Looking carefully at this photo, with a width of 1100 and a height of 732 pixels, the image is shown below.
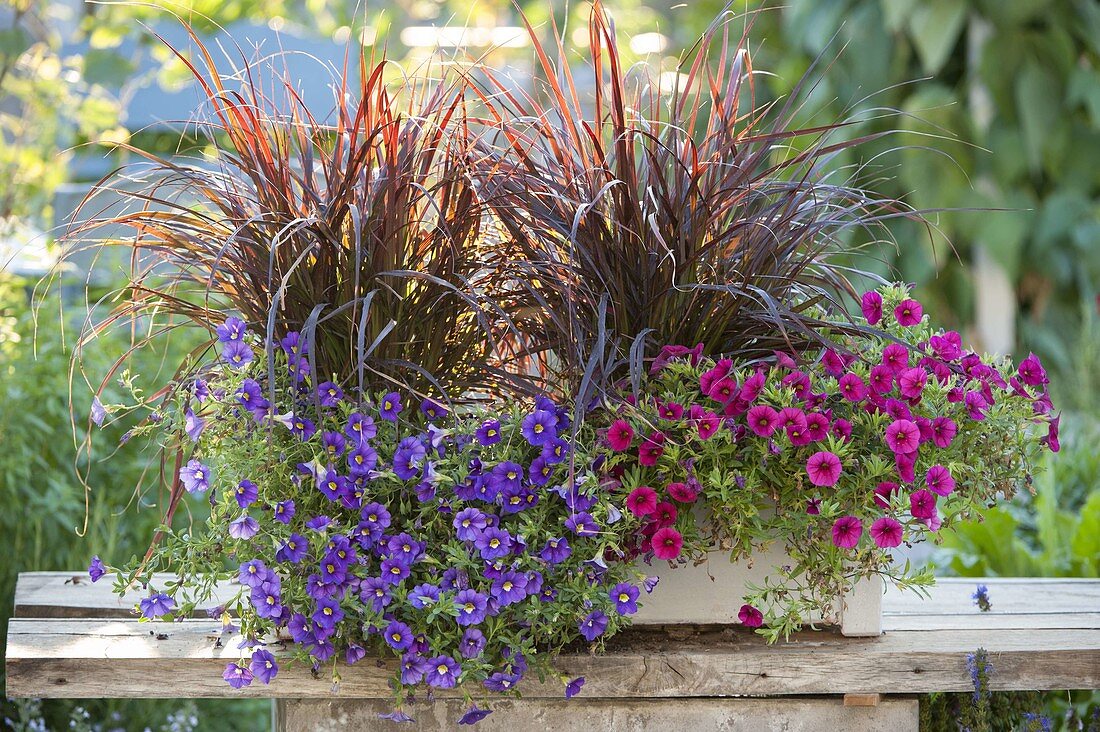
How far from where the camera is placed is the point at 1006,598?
182 cm

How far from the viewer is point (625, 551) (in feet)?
4.50

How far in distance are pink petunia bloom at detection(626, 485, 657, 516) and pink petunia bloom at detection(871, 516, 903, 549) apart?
0.92 feet

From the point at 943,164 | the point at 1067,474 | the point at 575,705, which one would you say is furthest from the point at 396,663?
the point at 943,164

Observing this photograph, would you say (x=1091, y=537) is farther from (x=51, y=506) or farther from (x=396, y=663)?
(x=51, y=506)

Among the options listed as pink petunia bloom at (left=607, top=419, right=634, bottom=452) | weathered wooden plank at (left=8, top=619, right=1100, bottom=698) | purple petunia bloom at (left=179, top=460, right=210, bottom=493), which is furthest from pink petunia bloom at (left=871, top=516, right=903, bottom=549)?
purple petunia bloom at (left=179, top=460, right=210, bottom=493)

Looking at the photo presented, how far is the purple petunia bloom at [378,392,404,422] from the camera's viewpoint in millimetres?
1350

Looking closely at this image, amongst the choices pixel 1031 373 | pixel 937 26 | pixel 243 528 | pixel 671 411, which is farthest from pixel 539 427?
pixel 937 26

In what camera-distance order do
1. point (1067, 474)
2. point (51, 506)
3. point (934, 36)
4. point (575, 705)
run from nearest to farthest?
point (575, 705) → point (51, 506) → point (1067, 474) → point (934, 36)

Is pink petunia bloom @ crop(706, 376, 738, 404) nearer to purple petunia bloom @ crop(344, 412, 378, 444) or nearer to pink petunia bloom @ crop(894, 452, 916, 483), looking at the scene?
pink petunia bloom @ crop(894, 452, 916, 483)

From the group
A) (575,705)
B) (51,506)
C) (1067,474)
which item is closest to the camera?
(575,705)

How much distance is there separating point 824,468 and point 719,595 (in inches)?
11.3

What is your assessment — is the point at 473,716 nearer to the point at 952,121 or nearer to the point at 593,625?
the point at 593,625

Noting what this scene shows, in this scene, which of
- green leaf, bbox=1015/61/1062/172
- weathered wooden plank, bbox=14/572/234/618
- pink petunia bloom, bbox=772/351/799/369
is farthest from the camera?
green leaf, bbox=1015/61/1062/172

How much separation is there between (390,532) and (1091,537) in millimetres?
1834
